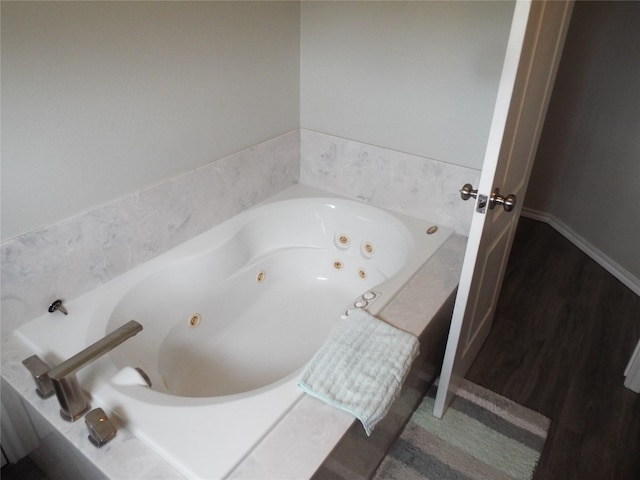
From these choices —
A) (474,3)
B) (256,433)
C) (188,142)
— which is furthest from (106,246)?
(474,3)

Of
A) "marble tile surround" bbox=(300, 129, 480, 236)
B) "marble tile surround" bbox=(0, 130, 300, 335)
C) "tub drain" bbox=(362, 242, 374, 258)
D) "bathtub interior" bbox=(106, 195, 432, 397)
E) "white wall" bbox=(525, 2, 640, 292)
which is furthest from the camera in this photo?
"white wall" bbox=(525, 2, 640, 292)

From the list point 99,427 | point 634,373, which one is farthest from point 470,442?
point 99,427

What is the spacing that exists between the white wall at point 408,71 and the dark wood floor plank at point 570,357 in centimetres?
86

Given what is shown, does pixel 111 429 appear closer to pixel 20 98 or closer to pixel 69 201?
pixel 69 201

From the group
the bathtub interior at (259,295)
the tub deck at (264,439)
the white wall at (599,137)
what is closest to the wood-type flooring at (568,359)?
the white wall at (599,137)

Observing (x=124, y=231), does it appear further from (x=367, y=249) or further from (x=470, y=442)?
(x=470, y=442)

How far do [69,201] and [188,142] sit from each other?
1.63 feet

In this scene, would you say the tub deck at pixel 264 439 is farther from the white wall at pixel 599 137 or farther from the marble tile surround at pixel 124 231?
the white wall at pixel 599 137

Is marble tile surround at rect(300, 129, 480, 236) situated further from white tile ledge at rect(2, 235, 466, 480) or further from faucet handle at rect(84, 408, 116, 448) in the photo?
faucet handle at rect(84, 408, 116, 448)

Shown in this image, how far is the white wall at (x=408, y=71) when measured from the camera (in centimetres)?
174

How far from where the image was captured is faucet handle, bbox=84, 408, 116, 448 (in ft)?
3.60

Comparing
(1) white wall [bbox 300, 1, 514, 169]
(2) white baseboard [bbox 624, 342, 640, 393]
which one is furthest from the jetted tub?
(2) white baseboard [bbox 624, 342, 640, 393]

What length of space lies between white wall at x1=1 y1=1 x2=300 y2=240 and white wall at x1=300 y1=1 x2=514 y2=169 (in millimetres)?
223

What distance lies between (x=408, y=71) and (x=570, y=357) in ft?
4.68
